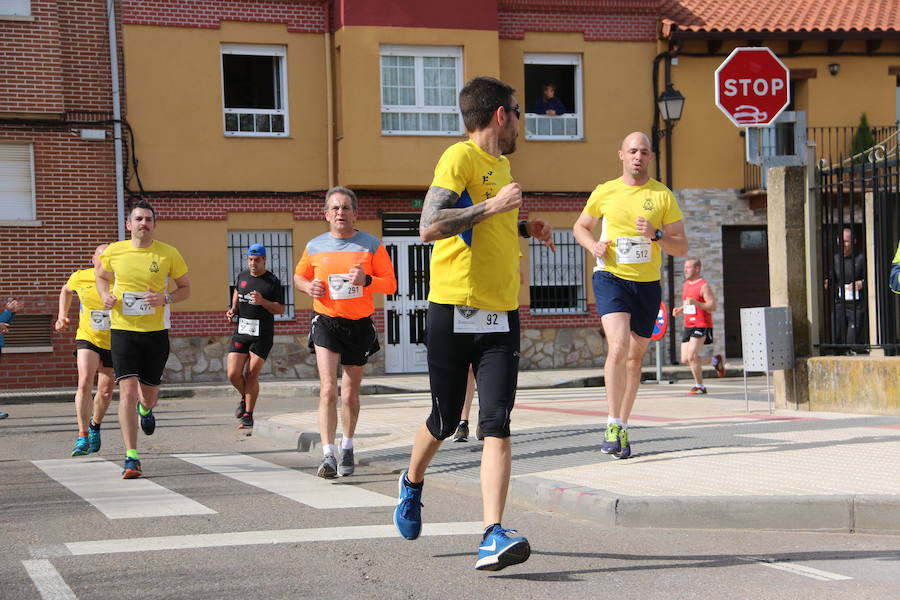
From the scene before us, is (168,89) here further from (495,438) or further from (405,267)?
Answer: (495,438)

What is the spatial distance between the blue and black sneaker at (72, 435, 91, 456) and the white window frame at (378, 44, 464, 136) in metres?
14.2

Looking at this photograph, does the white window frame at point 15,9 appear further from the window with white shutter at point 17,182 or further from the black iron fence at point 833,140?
the black iron fence at point 833,140

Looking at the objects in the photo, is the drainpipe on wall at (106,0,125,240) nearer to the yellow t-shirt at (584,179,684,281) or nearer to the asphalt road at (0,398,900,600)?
the asphalt road at (0,398,900,600)

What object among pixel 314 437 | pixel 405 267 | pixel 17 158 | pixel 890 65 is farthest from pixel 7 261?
pixel 890 65

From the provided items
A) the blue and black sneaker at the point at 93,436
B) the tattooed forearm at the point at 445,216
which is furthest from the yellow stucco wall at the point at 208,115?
the tattooed forearm at the point at 445,216

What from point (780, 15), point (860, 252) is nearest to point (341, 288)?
point (860, 252)

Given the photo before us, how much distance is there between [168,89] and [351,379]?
15908 millimetres

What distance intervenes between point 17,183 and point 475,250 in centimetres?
1904

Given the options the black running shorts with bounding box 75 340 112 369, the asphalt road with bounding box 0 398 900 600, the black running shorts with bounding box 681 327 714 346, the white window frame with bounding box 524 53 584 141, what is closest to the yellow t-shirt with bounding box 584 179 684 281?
the asphalt road with bounding box 0 398 900 600

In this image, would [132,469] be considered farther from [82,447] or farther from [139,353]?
[82,447]

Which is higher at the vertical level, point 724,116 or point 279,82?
point 279,82

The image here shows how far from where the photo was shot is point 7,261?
898 inches

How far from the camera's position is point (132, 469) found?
9062 mm

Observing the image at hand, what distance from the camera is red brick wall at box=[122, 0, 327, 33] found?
23.5 meters
